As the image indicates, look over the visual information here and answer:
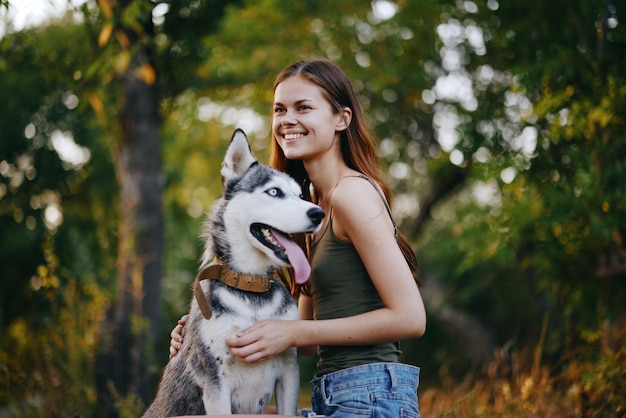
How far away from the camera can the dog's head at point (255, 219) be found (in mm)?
2812

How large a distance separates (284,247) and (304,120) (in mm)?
664

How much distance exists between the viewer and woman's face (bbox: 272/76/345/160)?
3.17 metres

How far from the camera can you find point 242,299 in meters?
2.81

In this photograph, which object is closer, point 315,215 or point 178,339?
point 315,215

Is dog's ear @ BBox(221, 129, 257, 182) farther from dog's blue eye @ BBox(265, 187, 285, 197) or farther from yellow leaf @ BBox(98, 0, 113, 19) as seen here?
yellow leaf @ BBox(98, 0, 113, 19)

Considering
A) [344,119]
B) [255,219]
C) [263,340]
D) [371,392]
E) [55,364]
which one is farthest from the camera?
[55,364]

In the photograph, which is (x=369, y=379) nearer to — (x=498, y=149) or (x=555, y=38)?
(x=498, y=149)

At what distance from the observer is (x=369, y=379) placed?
2.83 m

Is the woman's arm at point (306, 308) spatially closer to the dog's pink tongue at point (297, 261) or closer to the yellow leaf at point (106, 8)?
the dog's pink tongue at point (297, 261)

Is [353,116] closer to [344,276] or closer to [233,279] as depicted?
[344,276]

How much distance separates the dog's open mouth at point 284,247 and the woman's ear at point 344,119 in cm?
69

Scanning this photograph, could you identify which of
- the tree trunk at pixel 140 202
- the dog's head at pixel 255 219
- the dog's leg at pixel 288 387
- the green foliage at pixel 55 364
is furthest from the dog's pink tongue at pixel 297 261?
the tree trunk at pixel 140 202

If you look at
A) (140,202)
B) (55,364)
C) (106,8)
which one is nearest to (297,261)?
(106,8)

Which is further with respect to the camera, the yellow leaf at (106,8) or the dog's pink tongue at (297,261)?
the yellow leaf at (106,8)
